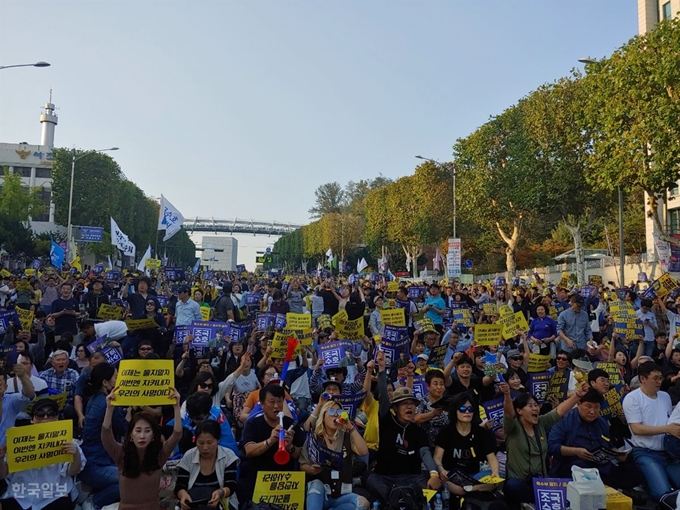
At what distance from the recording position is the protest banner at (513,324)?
9523 millimetres

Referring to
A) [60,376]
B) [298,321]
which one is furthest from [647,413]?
[60,376]

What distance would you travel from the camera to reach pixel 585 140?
3228 cm

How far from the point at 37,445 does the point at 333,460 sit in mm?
2507

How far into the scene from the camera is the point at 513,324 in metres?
9.70

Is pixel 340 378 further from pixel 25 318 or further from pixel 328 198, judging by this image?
pixel 328 198

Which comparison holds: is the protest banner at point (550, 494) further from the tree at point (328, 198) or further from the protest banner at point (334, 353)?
the tree at point (328, 198)

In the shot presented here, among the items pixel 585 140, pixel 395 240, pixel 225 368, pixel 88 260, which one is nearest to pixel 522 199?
pixel 585 140

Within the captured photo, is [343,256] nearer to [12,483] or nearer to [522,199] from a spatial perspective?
[522,199]

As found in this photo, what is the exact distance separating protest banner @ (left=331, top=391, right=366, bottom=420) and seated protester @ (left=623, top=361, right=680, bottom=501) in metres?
2.86

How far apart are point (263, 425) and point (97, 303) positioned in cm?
1037

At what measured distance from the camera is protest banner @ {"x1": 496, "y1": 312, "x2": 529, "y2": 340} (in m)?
9.52

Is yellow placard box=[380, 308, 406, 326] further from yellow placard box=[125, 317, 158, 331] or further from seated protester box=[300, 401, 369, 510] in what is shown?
seated protester box=[300, 401, 369, 510]

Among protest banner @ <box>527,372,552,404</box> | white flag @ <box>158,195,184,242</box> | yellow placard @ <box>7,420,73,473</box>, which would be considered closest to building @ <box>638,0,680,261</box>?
white flag @ <box>158,195,184,242</box>

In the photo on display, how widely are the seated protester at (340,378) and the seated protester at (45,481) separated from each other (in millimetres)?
2953
